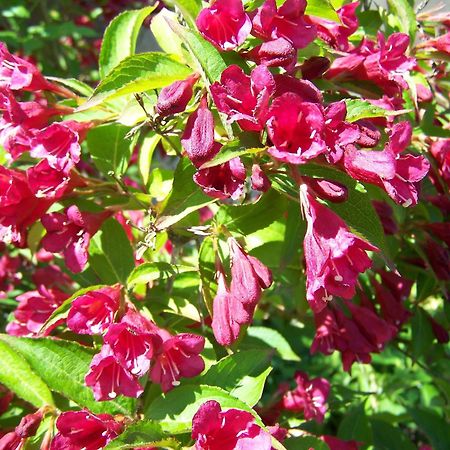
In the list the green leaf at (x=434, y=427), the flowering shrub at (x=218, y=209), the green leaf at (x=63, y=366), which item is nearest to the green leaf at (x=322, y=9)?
the flowering shrub at (x=218, y=209)

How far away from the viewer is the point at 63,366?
124cm

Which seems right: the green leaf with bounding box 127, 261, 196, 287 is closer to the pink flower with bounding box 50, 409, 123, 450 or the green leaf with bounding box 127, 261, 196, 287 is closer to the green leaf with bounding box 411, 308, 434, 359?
A: the pink flower with bounding box 50, 409, 123, 450

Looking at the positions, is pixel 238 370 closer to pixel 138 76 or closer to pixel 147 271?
pixel 147 271

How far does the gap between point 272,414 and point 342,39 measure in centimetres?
91

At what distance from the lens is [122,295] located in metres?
1.31

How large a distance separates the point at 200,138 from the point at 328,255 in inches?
10.8

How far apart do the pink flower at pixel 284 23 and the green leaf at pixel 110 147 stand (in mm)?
477

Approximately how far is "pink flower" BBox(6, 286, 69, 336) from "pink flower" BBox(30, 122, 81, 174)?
0.44 m

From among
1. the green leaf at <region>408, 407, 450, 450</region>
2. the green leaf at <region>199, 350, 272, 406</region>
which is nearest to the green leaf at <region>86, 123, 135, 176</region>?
the green leaf at <region>199, 350, 272, 406</region>

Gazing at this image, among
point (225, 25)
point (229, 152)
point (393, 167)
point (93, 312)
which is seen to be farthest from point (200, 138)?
point (93, 312)

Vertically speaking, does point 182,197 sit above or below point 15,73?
below

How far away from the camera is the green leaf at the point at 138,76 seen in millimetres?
1085

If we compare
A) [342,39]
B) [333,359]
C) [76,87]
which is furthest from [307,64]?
[333,359]

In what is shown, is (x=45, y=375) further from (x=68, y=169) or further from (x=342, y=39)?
(x=342, y=39)
